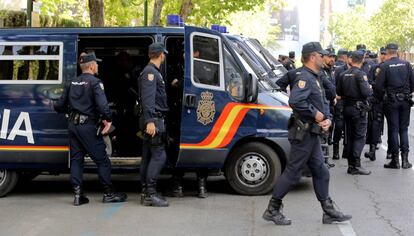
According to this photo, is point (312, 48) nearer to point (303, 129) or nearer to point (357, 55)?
point (303, 129)

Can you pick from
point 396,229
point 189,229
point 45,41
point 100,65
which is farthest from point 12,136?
point 396,229

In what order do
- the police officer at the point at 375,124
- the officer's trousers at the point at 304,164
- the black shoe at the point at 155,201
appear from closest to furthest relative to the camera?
1. the officer's trousers at the point at 304,164
2. the black shoe at the point at 155,201
3. the police officer at the point at 375,124

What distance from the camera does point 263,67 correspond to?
11.9m

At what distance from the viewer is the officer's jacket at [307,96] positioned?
21.8 ft

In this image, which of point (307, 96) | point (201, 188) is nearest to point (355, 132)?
point (201, 188)

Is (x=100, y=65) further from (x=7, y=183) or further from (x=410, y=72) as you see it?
(x=410, y=72)

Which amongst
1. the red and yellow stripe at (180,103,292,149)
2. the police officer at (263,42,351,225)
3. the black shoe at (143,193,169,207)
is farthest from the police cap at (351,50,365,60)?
the black shoe at (143,193,169,207)

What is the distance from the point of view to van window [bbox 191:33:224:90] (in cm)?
807

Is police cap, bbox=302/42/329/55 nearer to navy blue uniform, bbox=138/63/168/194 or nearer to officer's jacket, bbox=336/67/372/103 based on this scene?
navy blue uniform, bbox=138/63/168/194

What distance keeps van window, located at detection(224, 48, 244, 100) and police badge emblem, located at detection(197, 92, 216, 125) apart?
29 centimetres

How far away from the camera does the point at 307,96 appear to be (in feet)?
21.8

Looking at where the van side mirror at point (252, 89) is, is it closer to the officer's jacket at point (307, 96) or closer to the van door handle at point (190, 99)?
the van door handle at point (190, 99)

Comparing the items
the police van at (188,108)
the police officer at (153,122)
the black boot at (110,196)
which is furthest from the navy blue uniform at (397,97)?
the black boot at (110,196)

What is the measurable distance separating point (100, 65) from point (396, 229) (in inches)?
197
